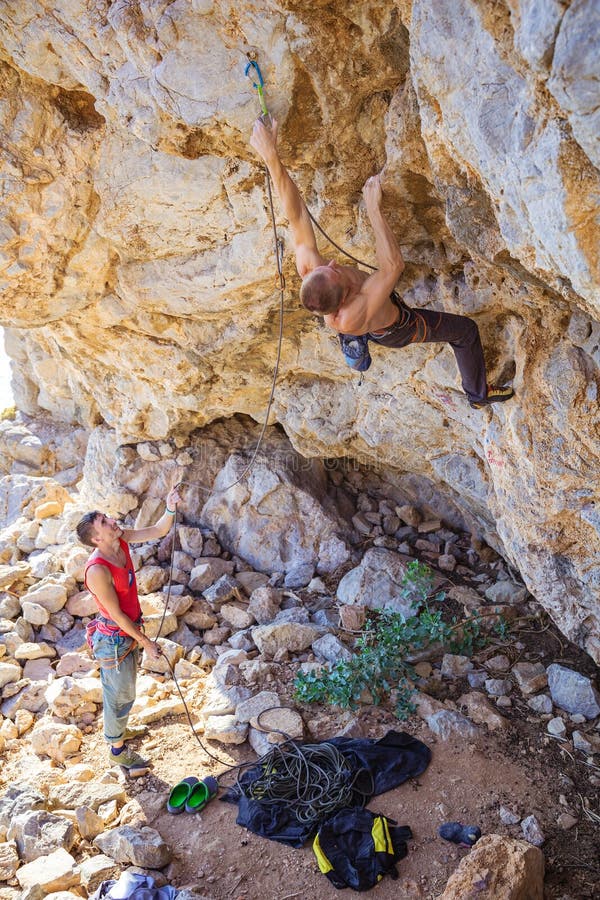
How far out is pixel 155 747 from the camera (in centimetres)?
459

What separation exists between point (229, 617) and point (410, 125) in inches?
179

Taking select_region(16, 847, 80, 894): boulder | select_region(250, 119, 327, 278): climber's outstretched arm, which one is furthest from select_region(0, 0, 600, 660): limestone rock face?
select_region(16, 847, 80, 894): boulder

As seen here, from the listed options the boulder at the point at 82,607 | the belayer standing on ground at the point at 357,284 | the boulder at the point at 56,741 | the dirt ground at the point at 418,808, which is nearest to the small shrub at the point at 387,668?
the dirt ground at the point at 418,808

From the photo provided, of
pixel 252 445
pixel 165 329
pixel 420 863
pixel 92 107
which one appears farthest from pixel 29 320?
pixel 420 863

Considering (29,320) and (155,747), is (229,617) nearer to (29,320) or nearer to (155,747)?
(155,747)

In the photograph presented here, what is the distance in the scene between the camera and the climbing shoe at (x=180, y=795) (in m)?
3.91

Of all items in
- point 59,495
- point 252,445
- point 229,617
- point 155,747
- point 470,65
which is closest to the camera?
point 470,65

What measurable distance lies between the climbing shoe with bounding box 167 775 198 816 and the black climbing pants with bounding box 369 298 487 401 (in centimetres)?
309

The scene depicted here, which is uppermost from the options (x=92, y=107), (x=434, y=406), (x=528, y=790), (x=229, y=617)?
(x=92, y=107)

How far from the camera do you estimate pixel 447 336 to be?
11.8 feet

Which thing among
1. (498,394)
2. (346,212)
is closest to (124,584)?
(498,394)

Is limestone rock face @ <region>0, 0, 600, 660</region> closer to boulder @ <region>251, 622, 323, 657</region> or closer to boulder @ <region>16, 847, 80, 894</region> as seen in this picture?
boulder @ <region>251, 622, 323, 657</region>

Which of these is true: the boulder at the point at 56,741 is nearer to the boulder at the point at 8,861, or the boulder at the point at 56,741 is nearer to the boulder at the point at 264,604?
the boulder at the point at 8,861

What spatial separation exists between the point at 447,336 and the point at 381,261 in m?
0.72
